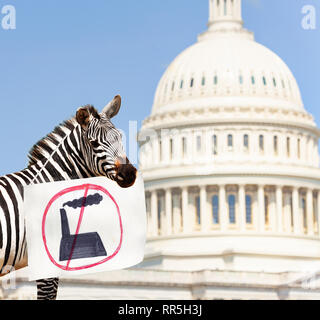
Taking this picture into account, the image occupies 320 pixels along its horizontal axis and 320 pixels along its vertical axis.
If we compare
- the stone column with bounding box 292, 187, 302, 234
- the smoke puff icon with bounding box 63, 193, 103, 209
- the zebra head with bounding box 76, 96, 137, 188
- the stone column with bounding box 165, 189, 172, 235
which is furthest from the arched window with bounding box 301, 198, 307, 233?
the smoke puff icon with bounding box 63, 193, 103, 209

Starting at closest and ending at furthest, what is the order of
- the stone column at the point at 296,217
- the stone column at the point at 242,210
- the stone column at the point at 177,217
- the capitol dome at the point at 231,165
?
the capitol dome at the point at 231,165, the stone column at the point at 242,210, the stone column at the point at 296,217, the stone column at the point at 177,217

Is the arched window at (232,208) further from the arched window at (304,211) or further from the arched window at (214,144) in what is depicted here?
the arched window at (304,211)

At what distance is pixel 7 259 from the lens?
8.06 metres

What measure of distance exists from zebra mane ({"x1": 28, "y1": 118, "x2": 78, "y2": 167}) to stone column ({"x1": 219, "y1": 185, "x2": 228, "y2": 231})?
4516 inches

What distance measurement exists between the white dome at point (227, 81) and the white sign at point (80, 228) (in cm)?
12171

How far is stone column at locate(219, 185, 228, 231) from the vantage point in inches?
4850

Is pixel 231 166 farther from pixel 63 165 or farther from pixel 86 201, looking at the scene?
pixel 86 201

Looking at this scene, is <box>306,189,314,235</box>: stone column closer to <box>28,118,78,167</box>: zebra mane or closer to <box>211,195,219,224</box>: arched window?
<box>211,195,219,224</box>: arched window

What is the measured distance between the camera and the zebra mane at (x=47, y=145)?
870 cm

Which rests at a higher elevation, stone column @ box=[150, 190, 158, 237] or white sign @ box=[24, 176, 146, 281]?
stone column @ box=[150, 190, 158, 237]

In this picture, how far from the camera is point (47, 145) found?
874cm

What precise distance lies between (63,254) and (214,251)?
112713 millimetres

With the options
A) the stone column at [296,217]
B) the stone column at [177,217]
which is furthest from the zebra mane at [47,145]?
the stone column at [296,217]

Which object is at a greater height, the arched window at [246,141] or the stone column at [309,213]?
the arched window at [246,141]
